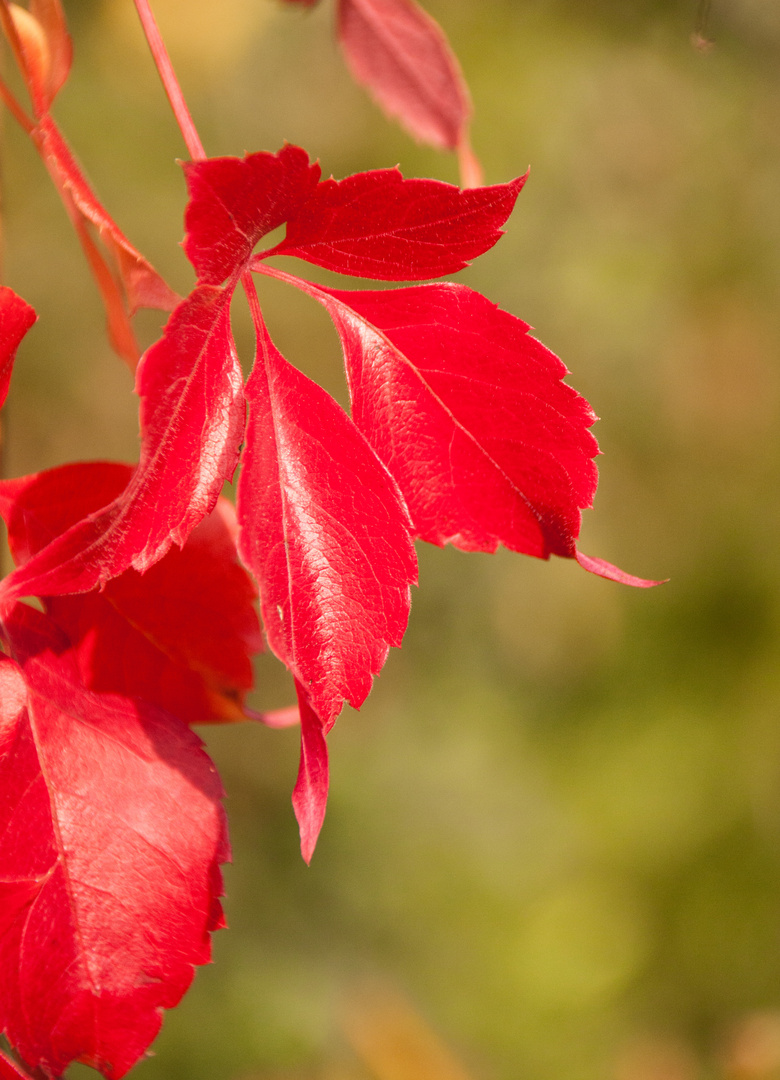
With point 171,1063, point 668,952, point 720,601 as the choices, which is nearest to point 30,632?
point 171,1063

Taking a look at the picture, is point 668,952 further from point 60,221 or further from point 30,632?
point 60,221

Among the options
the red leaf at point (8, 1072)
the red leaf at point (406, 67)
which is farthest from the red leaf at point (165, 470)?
the red leaf at point (406, 67)

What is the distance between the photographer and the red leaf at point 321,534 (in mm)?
209

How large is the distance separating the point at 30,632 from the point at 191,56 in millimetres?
2743

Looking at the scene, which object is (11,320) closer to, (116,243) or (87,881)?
(116,243)

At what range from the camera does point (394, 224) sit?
0.71 feet

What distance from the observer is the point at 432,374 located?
0.24 m

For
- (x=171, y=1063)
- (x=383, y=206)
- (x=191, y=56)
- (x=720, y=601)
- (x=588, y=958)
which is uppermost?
(x=383, y=206)

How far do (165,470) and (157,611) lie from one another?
0.08 m

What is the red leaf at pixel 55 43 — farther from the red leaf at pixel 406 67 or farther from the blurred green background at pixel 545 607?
the blurred green background at pixel 545 607

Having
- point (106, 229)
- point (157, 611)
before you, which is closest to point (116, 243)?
point (106, 229)

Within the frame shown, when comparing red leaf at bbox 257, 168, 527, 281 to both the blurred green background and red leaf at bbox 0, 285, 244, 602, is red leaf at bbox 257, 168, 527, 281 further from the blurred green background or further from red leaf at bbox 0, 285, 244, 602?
the blurred green background

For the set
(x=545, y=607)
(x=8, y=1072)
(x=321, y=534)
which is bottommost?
(x=545, y=607)

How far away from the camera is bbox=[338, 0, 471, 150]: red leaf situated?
0.44 metres
